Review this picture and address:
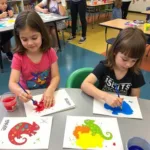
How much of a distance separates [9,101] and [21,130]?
Result: 0.58ft

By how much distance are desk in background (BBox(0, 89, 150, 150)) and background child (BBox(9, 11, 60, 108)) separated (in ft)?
0.34

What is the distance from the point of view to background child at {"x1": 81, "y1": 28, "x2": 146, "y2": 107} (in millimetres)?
989

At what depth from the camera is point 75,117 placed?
826 mm

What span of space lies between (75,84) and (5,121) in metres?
0.64

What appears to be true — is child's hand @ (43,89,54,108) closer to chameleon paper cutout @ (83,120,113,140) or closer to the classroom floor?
chameleon paper cutout @ (83,120,113,140)

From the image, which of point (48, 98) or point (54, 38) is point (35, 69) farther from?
point (54, 38)

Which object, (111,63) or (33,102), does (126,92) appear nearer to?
(111,63)

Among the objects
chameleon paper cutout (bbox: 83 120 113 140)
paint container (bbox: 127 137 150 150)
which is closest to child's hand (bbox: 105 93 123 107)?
chameleon paper cutout (bbox: 83 120 113 140)

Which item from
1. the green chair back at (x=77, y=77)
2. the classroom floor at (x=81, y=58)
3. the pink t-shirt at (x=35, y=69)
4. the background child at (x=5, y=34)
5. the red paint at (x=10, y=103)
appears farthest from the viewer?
the background child at (x=5, y=34)

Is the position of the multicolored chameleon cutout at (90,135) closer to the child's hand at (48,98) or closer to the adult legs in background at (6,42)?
the child's hand at (48,98)

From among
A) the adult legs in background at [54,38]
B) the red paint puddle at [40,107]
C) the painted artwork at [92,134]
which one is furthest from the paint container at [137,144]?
the adult legs in background at [54,38]

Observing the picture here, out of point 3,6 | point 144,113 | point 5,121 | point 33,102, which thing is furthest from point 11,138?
point 3,6

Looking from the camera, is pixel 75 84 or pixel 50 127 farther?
pixel 75 84

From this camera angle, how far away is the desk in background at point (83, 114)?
721 mm
